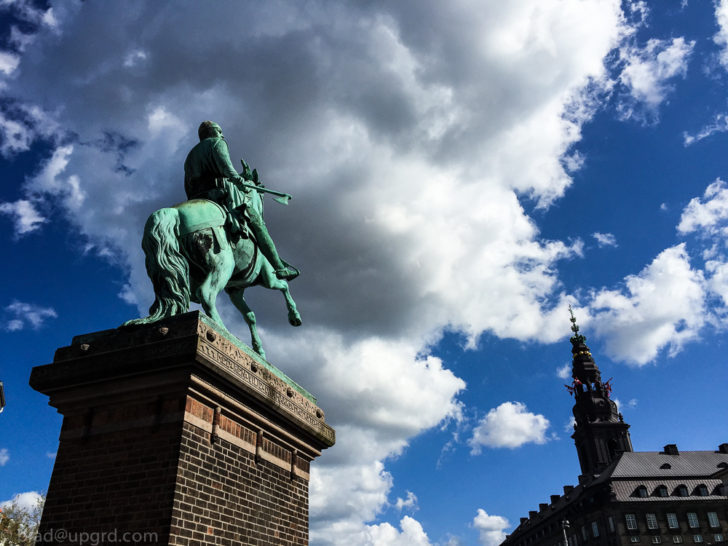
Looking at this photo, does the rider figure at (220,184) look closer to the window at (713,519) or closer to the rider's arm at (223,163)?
the rider's arm at (223,163)

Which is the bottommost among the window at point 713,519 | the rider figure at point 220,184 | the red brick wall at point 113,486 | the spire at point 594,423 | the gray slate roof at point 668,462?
the red brick wall at point 113,486

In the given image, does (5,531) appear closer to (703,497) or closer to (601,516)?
(601,516)

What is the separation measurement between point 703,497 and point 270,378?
78.2 m

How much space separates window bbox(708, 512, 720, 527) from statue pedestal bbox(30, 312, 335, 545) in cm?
7689

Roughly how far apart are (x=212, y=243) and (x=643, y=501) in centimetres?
7495

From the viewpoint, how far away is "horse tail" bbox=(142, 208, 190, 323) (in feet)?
25.2

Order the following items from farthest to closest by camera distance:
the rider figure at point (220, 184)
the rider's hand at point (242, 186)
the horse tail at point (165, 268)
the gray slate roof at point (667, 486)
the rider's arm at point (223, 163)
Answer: the gray slate roof at point (667, 486) < the rider's hand at point (242, 186) < the rider's arm at point (223, 163) < the rider figure at point (220, 184) < the horse tail at point (165, 268)

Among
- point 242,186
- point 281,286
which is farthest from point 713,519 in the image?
point 242,186

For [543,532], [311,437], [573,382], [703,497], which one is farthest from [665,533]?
[311,437]

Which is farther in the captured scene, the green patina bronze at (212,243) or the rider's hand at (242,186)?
the rider's hand at (242,186)

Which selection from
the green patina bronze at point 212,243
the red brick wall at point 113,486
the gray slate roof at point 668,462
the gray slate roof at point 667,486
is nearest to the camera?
the red brick wall at point 113,486

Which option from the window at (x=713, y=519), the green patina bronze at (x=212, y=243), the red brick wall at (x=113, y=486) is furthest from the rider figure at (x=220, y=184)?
the window at (x=713, y=519)

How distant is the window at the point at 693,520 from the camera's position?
6708 centimetres

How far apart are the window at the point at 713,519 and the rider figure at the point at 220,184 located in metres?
76.9
